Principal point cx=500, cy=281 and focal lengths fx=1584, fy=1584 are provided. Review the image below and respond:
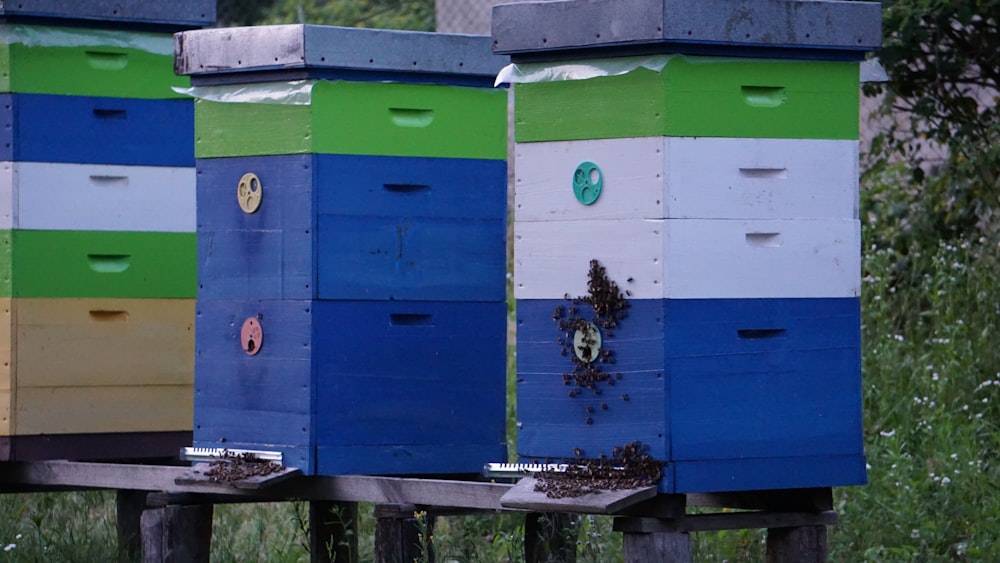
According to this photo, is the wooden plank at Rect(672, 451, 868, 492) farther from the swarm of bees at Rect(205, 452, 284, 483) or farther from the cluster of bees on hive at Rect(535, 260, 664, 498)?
the swarm of bees at Rect(205, 452, 284, 483)

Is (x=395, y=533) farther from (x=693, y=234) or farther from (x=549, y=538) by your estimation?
(x=693, y=234)

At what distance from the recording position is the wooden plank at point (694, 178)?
4551 mm

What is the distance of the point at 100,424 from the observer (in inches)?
256

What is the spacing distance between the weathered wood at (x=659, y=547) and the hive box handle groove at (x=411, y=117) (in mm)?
1739

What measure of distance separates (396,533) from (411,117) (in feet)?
4.85

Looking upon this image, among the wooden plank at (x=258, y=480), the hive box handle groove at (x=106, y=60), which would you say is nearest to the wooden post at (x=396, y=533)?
the wooden plank at (x=258, y=480)

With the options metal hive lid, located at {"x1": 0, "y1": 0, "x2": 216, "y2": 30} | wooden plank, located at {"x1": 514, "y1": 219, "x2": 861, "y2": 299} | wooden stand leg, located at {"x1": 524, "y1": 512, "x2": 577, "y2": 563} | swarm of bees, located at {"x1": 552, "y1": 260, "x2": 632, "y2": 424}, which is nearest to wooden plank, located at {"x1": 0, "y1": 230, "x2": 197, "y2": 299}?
metal hive lid, located at {"x1": 0, "y1": 0, "x2": 216, "y2": 30}

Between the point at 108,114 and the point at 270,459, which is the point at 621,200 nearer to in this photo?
the point at 270,459

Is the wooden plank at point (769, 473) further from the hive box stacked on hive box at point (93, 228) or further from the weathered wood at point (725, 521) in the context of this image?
the hive box stacked on hive box at point (93, 228)

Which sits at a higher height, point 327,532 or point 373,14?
point 373,14

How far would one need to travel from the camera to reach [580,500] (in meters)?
4.55

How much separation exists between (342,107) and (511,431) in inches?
158

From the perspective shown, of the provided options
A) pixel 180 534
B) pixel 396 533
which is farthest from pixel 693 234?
pixel 180 534

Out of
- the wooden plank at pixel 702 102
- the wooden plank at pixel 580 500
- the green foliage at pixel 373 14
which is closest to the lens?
the wooden plank at pixel 580 500
